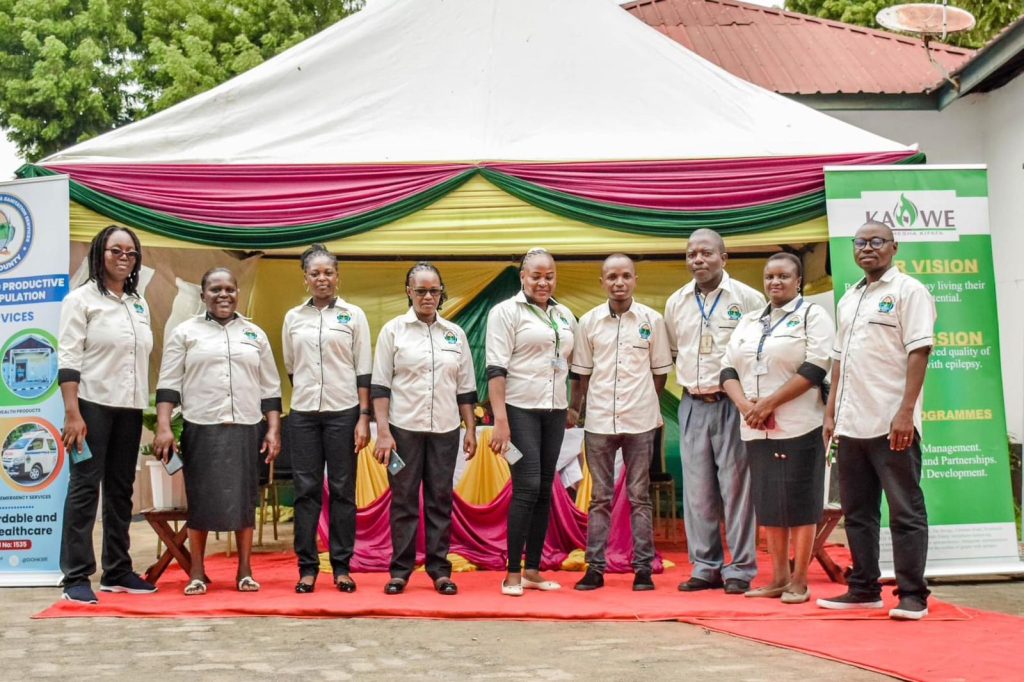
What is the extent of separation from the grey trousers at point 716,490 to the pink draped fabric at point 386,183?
1.22m

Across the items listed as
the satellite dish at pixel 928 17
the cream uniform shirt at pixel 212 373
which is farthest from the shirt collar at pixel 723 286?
Result: the satellite dish at pixel 928 17

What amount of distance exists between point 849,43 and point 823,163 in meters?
6.49

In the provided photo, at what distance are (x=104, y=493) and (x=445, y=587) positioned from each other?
1698 millimetres

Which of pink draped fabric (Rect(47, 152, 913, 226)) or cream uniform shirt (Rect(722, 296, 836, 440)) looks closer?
cream uniform shirt (Rect(722, 296, 836, 440))

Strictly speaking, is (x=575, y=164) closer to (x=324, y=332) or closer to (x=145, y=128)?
(x=324, y=332)

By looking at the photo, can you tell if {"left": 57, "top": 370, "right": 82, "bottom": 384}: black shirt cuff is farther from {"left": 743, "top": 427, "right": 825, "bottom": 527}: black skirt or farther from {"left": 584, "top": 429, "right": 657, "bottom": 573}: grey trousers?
{"left": 743, "top": 427, "right": 825, "bottom": 527}: black skirt

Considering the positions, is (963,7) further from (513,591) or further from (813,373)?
(513,591)

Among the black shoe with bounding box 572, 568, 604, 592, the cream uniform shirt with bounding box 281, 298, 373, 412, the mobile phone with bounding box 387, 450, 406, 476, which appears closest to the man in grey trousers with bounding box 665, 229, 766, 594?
the black shoe with bounding box 572, 568, 604, 592

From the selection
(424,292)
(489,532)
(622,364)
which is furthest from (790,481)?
(489,532)

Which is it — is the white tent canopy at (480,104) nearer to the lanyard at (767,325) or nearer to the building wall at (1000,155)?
the lanyard at (767,325)

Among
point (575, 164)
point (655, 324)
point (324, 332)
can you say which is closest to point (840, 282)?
point (655, 324)

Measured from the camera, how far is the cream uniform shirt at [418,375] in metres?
5.40

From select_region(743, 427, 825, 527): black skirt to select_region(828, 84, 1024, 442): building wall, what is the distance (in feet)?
16.0

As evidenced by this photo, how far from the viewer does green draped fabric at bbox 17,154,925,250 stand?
609cm
